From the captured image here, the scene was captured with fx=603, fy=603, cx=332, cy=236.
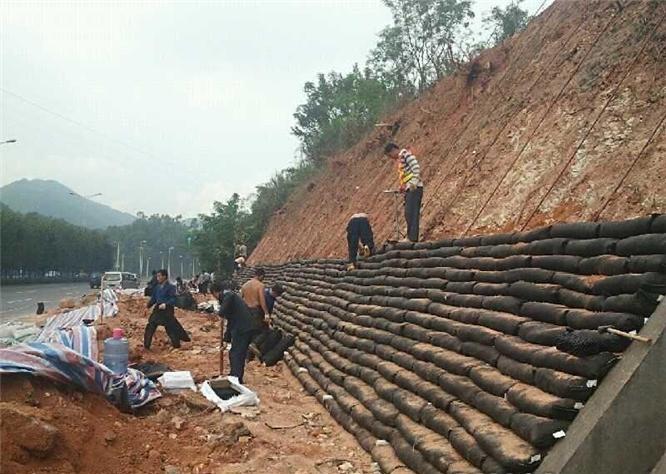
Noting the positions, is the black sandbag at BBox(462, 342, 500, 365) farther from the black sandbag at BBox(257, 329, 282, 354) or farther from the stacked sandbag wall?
the black sandbag at BBox(257, 329, 282, 354)

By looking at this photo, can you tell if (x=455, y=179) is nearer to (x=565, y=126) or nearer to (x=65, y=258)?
(x=565, y=126)

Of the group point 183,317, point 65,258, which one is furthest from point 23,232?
point 183,317

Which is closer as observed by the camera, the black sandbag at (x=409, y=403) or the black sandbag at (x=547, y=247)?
the black sandbag at (x=547, y=247)

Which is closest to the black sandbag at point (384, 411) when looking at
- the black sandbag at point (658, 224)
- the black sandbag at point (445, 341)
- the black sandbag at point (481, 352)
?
the black sandbag at point (445, 341)

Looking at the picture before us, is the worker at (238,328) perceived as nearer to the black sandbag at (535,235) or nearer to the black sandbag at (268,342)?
the black sandbag at (268,342)

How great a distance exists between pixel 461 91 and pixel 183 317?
849 centimetres

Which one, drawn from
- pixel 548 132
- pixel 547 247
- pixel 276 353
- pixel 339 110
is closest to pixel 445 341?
pixel 547 247

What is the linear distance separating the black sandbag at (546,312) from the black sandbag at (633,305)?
314 millimetres

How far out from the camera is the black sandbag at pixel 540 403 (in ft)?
9.68

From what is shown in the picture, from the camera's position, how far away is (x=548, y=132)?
8406 mm

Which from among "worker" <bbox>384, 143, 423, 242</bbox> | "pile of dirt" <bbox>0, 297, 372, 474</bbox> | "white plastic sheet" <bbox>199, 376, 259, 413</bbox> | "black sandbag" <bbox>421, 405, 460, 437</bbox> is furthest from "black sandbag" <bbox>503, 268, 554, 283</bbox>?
"worker" <bbox>384, 143, 423, 242</bbox>

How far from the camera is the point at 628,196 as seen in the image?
577cm

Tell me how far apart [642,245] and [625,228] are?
0.25m

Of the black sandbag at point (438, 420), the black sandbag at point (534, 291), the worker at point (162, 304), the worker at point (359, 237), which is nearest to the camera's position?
the black sandbag at point (534, 291)
